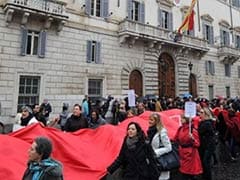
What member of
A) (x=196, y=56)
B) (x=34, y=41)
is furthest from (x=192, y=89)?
(x=34, y=41)

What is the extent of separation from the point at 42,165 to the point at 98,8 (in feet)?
57.6

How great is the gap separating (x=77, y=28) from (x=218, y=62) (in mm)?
16885

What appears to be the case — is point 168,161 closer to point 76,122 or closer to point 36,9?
point 76,122

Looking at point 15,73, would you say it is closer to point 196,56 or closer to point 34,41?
point 34,41

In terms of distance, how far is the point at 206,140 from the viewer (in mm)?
5637

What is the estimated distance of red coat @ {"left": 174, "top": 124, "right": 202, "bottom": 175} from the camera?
5.30m

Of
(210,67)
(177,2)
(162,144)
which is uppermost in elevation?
(177,2)

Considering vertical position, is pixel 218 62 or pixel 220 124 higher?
pixel 218 62

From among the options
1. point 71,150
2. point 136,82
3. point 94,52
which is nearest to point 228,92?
point 136,82

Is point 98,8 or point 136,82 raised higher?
point 98,8

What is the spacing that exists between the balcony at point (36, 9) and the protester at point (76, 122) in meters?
10.0

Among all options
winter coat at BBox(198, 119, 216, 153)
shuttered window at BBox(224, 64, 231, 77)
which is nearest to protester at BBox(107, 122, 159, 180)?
winter coat at BBox(198, 119, 216, 153)

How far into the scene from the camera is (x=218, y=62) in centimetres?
2736

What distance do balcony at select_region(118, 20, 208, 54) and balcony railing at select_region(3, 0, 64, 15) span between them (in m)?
5.02
